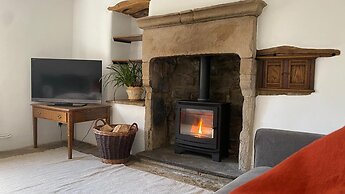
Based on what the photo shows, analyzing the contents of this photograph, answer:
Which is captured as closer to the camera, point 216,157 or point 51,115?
point 216,157

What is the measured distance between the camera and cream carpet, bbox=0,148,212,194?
2445 mm

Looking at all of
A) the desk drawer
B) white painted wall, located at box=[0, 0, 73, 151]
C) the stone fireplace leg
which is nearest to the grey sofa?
the stone fireplace leg

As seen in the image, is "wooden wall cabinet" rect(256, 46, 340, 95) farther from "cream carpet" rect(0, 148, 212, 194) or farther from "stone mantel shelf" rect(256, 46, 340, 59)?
"cream carpet" rect(0, 148, 212, 194)

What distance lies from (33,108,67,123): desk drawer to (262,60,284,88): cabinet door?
224 centimetres

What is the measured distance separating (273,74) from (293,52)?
0.95ft

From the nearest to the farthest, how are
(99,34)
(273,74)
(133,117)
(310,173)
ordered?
1. (310,173)
2. (273,74)
3. (133,117)
4. (99,34)

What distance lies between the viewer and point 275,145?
1.89 meters

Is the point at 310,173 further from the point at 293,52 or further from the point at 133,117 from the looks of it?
the point at 133,117

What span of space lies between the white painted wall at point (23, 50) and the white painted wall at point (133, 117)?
1095mm

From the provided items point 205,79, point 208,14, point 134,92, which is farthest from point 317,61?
point 134,92

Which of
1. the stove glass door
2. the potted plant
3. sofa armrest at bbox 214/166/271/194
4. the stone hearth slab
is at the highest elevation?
the potted plant

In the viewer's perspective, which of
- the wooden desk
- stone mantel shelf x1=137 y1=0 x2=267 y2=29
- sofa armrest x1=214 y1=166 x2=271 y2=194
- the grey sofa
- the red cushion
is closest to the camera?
the red cushion

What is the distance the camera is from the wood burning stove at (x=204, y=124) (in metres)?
2.98

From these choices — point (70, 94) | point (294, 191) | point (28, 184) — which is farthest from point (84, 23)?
point (294, 191)
